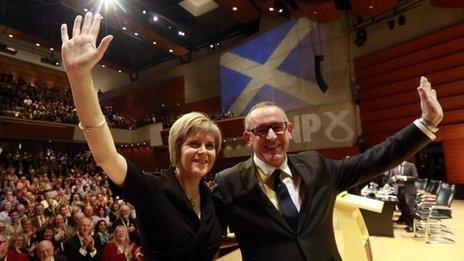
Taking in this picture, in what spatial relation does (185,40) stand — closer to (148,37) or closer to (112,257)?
(148,37)

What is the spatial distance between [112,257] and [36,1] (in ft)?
42.2

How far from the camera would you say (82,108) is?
1.12 m

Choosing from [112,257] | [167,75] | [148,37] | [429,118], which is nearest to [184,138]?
[429,118]

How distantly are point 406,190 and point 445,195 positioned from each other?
0.75 m

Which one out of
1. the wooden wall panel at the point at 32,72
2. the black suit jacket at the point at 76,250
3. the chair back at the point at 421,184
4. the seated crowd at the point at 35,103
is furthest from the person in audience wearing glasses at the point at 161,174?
the wooden wall panel at the point at 32,72

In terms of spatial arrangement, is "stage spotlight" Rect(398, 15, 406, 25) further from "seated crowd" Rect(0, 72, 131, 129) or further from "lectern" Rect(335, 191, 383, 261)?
"seated crowd" Rect(0, 72, 131, 129)

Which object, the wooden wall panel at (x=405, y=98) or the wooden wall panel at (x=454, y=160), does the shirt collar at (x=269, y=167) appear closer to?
the wooden wall panel at (x=454, y=160)

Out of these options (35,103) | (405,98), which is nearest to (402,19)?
(405,98)

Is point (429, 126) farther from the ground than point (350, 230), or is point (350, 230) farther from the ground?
point (429, 126)

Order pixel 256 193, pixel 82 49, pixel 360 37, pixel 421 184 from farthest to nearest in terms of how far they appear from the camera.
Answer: pixel 360 37, pixel 421 184, pixel 256 193, pixel 82 49

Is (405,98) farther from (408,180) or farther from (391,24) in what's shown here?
(408,180)

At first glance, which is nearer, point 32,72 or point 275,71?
point 275,71

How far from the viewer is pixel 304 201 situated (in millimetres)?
1548

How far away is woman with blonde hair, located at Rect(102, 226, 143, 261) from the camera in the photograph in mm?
4090
